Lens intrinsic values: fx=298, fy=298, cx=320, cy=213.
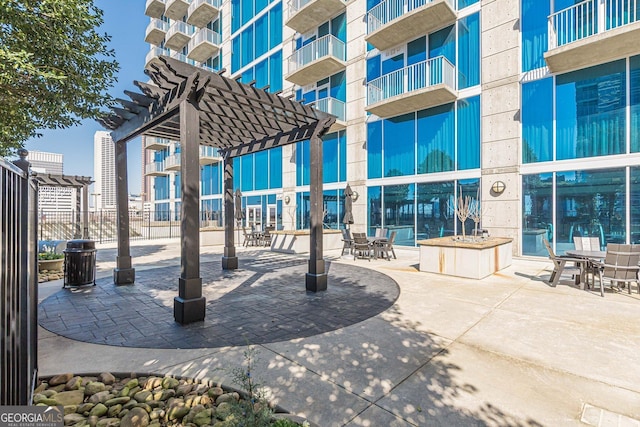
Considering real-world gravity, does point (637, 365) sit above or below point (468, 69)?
below

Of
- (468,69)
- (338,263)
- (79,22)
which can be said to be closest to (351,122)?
(468,69)

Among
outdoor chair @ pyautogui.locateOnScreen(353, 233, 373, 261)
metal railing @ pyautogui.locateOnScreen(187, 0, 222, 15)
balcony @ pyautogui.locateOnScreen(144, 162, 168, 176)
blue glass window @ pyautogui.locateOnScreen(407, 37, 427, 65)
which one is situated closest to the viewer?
outdoor chair @ pyautogui.locateOnScreen(353, 233, 373, 261)

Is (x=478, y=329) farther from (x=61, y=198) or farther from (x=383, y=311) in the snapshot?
(x=61, y=198)

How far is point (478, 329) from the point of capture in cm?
425

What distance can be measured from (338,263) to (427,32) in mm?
10370

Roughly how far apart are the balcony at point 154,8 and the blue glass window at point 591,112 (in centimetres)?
3324

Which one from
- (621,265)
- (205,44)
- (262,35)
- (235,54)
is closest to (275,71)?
(262,35)

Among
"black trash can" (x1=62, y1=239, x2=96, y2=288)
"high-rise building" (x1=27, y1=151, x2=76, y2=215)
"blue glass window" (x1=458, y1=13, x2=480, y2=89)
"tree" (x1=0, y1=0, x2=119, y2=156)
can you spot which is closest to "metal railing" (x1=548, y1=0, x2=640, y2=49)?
"blue glass window" (x1=458, y1=13, x2=480, y2=89)

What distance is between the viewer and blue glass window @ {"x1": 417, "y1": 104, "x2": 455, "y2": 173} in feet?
39.7

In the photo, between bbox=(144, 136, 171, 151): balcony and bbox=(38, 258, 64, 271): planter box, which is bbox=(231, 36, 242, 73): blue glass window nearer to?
bbox=(144, 136, 171, 151): balcony

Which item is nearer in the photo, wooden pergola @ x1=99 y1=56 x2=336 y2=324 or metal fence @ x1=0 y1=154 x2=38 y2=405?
metal fence @ x1=0 y1=154 x2=38 y2=405

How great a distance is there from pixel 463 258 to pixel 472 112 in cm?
673

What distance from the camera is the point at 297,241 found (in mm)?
12680

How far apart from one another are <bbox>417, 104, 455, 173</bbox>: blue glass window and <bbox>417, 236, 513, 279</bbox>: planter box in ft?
15.2
